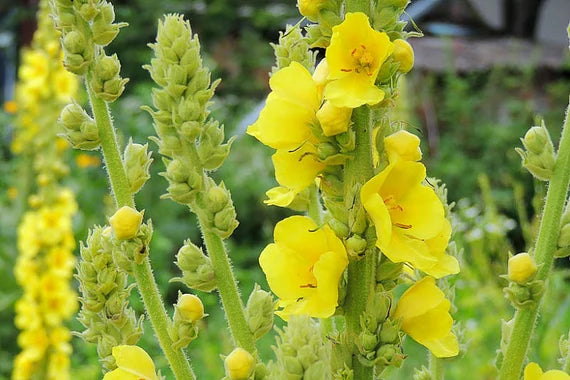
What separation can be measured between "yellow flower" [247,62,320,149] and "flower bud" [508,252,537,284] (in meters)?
0.22

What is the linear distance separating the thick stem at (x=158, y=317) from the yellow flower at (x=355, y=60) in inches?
9.3

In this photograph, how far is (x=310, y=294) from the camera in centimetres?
69

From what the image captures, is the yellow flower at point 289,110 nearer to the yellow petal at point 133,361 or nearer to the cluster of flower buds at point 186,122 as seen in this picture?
the cluster of flower buds at point 186,122

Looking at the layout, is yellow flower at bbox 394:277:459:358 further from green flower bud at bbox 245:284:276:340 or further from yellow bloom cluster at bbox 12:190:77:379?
yellow bloom cluster at bbox 12:190:77:379

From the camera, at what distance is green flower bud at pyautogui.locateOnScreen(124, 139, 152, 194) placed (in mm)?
750

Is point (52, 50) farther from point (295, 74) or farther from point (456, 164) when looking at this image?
point (456, 164)

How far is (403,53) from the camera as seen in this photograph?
68 cm

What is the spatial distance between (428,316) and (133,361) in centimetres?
26

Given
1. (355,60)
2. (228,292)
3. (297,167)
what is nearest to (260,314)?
(228,292)

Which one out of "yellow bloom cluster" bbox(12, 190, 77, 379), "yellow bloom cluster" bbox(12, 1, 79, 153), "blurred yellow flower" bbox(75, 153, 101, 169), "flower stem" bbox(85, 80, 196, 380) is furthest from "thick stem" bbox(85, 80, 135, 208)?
"blurred yellow flower" bbox(75, 153, 101, 169)

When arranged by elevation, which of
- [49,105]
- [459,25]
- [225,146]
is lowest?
[459,25]

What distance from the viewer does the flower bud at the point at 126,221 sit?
0.71m

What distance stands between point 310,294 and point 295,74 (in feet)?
0.60

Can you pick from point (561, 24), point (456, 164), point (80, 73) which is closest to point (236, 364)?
point (80, 73)
